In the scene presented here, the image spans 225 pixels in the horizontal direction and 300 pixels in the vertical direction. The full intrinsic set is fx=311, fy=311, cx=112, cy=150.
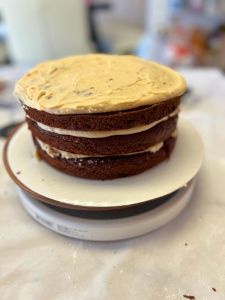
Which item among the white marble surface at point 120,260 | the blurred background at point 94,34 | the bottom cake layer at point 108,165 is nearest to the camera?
the white marble surface at point 120,260

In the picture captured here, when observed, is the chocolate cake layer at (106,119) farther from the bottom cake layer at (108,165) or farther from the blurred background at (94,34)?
the blurred background at (94,34)

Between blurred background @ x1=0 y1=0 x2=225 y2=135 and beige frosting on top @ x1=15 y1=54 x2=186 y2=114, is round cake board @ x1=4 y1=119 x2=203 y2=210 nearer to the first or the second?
beige frosting on top @ x1=15 y1=54 x2=186 y2=114

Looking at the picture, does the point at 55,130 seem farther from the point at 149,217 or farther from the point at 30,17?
the point at 30,17

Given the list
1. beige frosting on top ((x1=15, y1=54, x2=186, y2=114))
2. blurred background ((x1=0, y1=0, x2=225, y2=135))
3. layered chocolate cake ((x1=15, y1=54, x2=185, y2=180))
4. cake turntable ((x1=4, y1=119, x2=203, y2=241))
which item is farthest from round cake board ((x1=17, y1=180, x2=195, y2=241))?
blurred background ((x1=0, y1=0, x2=225, y2=135))

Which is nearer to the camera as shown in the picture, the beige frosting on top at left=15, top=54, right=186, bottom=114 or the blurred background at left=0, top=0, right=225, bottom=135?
the beige frosting on top at left=15, top=54, right=186, bottom=114

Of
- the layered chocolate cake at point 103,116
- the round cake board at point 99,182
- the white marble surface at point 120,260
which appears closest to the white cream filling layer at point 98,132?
the layered chocolate cake at point 103,116

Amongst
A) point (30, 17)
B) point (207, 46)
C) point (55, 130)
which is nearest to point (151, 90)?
point (55, 130)

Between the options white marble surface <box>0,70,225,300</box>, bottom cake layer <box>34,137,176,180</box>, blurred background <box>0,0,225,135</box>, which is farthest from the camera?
blurred background <box>0,0,225,135</box>
